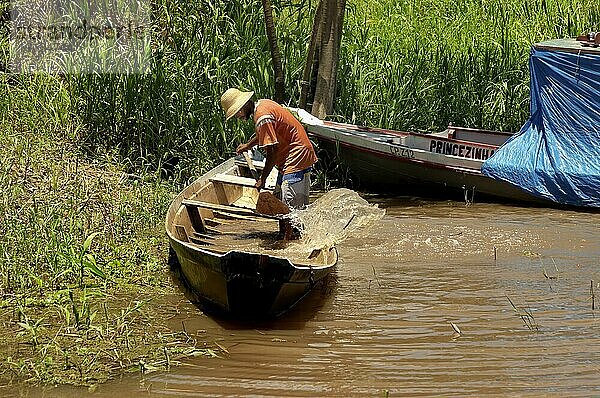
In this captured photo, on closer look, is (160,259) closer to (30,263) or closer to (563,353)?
(30,263)

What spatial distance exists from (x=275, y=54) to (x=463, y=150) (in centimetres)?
251

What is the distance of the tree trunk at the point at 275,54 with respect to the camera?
431 inches

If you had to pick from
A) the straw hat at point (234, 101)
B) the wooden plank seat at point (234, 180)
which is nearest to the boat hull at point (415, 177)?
the wooden plank seat at point (234, 180)

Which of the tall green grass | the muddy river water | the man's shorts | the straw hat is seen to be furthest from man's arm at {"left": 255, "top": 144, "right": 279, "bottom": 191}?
the tall green grass

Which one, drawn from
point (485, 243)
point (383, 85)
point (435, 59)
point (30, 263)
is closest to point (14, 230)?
point (30, 263)

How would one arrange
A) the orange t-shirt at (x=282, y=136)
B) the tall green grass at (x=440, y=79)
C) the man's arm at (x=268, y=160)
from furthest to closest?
1. the tall green grass at (x=440, y=79)
2. the man's arm at (x=268, y=160)
3. the orange t-shirt at (x=282, y=136)

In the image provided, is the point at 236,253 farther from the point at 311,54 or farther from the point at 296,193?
the point at 311,54

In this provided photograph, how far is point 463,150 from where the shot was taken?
1130cm

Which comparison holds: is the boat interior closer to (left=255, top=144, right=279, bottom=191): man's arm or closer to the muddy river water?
(left=255, top=144, right=279, bottom=191): man's arm

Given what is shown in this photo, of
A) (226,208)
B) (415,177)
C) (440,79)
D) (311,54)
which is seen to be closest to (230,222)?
(226,208)

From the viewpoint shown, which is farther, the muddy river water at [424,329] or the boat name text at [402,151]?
the boat name text at [402,151]

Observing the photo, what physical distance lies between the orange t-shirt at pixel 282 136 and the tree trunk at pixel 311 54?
3.60m

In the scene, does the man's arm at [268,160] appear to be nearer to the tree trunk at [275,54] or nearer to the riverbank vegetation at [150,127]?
the riverbank vegetation at [150,127]

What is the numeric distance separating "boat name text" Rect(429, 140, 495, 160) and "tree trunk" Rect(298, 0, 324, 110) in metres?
1.73
